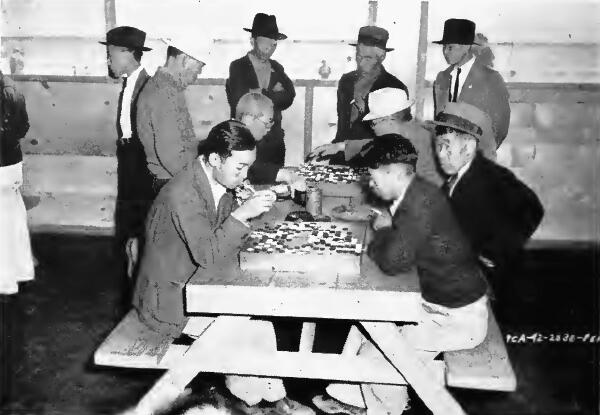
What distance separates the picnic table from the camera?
2.05 m

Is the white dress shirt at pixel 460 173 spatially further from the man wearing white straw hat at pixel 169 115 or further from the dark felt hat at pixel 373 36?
the dark felt hat at pixel 373 36

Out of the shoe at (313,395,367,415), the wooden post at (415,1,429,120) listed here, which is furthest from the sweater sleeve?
the wooden post at (415,1,429,120)

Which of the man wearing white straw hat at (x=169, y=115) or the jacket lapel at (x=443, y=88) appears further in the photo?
the jacket lapel at (x=443, y=88)

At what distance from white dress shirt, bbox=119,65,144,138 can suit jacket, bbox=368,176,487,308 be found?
2.20m

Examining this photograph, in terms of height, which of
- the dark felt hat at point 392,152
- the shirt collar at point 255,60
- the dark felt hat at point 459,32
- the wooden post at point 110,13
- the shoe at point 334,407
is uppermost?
the wooden post at point 110,13

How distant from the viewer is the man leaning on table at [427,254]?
2203mm

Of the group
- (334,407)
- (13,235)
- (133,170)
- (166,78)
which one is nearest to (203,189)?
(334,407)

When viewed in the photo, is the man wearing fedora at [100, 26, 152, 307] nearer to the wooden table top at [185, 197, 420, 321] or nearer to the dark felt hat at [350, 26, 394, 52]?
the dark felt hat at [350, 26, 394, 52]

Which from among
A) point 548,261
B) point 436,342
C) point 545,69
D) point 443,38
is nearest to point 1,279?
point 436,342

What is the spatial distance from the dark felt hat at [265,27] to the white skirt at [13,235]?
1967 millimetres

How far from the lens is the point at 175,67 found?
3.68m

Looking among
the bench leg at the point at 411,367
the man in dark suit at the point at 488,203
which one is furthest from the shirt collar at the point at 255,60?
the bench leg at the point at 411,367

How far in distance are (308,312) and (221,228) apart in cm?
46

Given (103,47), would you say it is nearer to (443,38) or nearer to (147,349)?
(443,38)
